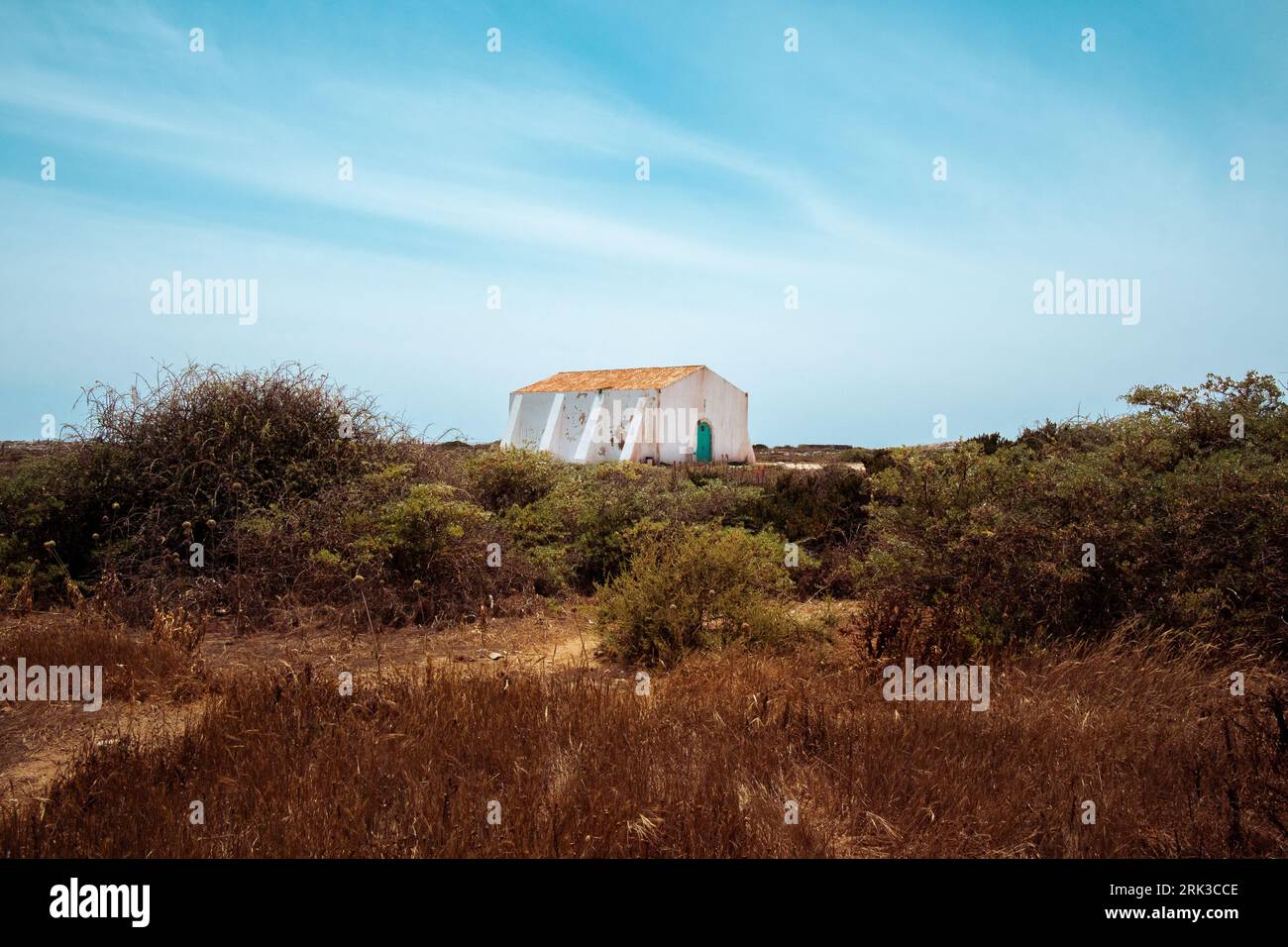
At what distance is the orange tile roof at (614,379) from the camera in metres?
31.1

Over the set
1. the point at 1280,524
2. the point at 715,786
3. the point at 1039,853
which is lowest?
the point at 1039,853

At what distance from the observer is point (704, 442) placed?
3281 centimetres

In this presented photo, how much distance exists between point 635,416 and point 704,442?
13.1 ft

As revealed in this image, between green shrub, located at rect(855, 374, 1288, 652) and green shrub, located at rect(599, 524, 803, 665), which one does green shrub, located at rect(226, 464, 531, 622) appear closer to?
green shrub, located at rect(599, 524, 803, 665)

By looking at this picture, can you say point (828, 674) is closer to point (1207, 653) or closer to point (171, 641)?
point (1207, 653)

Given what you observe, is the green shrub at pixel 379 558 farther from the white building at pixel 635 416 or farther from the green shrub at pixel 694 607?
the white building at pixel 635 416

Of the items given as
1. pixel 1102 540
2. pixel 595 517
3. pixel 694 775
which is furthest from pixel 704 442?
pixel 694 775

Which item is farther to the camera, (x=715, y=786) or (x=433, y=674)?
(x=433, y=674)

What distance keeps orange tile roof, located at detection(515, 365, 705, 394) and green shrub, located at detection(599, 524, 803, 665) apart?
890 inches

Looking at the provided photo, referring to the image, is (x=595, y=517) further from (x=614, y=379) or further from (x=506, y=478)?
(x=614, y=379)

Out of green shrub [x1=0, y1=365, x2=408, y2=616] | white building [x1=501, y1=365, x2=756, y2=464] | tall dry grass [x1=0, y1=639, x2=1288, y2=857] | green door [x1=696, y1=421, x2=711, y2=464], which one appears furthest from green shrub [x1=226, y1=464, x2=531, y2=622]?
green door [x1=696, y1=421, x2=711, y2=464]
